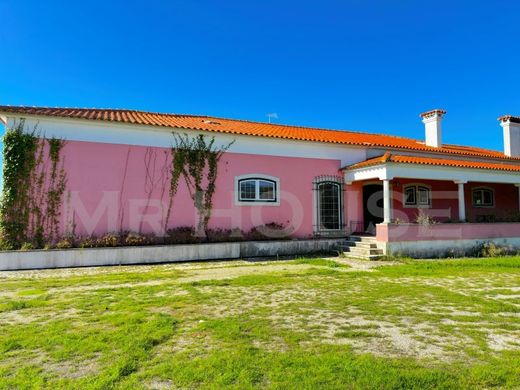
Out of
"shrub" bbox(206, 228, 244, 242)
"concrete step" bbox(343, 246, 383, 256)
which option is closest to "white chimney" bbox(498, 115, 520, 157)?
"concrete step" bbox(343, 246, 383, 256)

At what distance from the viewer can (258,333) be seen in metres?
4.53

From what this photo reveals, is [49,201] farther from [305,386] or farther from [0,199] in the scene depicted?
[305,386]

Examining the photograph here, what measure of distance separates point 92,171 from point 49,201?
1540mm

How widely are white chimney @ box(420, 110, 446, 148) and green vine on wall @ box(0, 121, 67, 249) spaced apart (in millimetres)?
17078

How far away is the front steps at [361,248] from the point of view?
1283 cm

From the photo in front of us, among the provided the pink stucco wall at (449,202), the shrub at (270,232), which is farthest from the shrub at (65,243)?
the pink stucco wall at (449,202)

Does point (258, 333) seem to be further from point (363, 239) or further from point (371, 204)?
point (371, 204)

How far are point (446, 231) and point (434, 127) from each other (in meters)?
7.41

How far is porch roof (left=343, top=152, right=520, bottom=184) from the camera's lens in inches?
535

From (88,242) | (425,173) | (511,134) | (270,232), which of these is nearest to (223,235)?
(270,232)

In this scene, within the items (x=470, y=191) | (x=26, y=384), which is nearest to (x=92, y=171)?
(x=26, y=384)

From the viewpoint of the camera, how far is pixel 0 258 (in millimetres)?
10000

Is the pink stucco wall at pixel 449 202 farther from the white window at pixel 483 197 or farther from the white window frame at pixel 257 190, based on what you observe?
the white window frame at pixel 257 190

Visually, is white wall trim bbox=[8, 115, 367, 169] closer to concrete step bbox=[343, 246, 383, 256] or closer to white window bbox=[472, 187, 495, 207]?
concrete step bbox=[343, 246, 383, 256]
